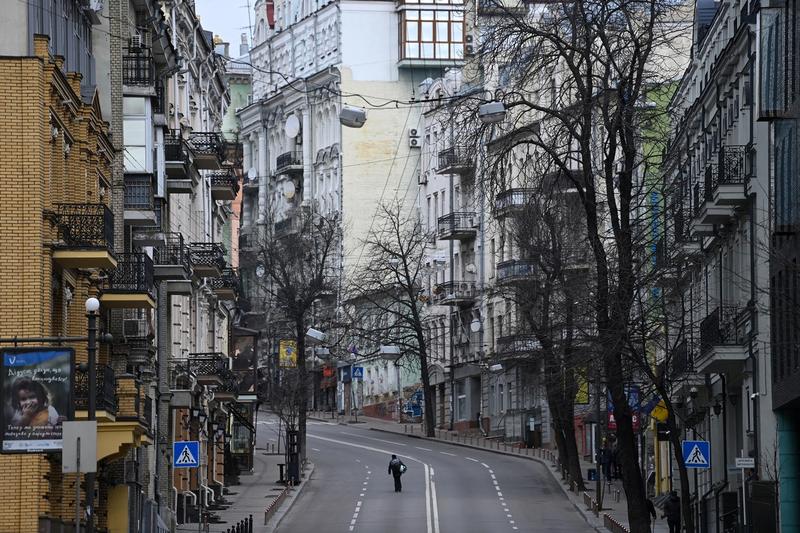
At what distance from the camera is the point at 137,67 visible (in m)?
46.8

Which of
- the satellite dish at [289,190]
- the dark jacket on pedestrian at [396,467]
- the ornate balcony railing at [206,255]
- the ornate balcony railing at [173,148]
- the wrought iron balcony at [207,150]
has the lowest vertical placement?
the dark jacket on pedestrian at [396,467]

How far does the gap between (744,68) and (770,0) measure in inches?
264

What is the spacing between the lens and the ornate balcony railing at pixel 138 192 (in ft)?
156

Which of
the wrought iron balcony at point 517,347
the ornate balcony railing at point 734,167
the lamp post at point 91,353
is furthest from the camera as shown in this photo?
the wrought iron balcony at point 517,347

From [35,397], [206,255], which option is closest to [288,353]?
[206,255]

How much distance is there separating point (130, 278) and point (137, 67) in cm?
592

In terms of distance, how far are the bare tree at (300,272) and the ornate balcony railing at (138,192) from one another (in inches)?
1190

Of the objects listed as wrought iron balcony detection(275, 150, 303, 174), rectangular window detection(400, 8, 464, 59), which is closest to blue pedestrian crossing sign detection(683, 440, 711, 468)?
rectangular window detection(400, 8, 464, 59)

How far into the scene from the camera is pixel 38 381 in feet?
95.5

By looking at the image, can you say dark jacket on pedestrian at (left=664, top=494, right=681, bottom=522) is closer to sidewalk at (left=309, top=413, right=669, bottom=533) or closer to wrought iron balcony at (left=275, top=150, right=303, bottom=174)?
sidewalk at (left=309, top=413, right=669, bottom=533)

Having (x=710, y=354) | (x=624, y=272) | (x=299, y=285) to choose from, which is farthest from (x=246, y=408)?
(x=624, y=272)

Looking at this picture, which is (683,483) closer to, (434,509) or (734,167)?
(734,167)

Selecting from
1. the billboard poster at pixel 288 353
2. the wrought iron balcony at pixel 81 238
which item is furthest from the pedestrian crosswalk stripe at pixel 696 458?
the billboard poster at pixel 288 353

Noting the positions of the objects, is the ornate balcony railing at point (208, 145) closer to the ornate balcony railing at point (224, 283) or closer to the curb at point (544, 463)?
the ornate balcony railing at point (224, 283)
